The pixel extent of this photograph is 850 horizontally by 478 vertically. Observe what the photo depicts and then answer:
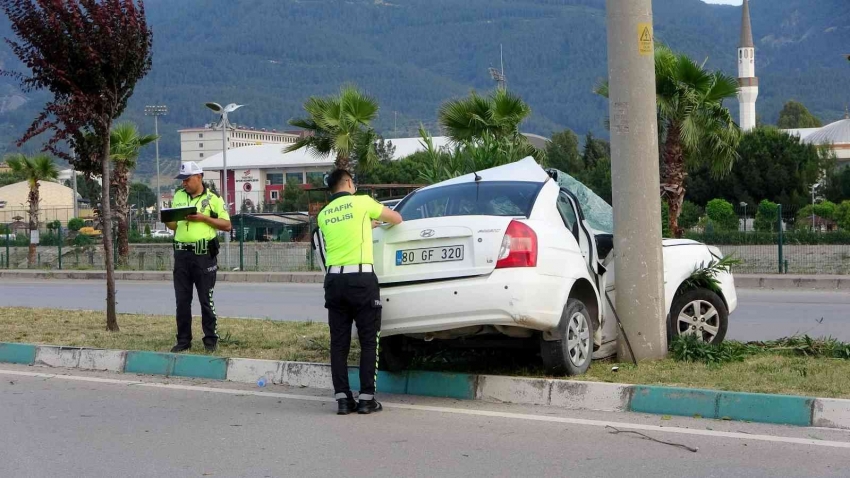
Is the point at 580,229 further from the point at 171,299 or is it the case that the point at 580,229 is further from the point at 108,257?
the point at 171,299

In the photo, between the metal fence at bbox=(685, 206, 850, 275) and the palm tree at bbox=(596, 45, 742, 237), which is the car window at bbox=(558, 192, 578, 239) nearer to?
the metal fence at bbox=(685, 206, 850, 275)

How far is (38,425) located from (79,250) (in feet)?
94.6

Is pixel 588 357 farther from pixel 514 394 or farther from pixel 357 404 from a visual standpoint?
pixel 357 404

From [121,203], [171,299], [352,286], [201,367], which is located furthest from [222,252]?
[352,286]

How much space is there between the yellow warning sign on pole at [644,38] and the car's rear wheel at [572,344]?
2.12 meters

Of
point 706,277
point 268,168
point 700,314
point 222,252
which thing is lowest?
point 700,314

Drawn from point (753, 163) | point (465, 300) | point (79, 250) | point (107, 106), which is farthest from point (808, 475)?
point (753, 163)

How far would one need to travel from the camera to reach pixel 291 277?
25.9 meters

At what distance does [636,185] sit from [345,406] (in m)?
2.89

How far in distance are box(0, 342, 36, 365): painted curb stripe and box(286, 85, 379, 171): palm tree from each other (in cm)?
1904

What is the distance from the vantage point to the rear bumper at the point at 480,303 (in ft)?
23.1

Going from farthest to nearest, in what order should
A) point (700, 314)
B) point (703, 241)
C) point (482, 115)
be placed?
point (482, 115)
point (703, 241)
point (700, 314)

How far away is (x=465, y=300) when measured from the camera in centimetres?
711

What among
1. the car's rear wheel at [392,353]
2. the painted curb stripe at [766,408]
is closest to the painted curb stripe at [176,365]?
the car's rear wheel at [392,353]
